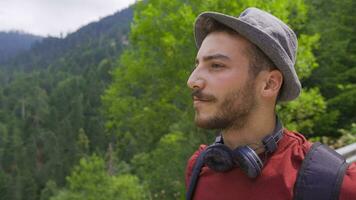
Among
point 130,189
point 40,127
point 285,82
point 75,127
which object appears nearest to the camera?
point 285,82

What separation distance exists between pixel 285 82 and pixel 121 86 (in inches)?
706

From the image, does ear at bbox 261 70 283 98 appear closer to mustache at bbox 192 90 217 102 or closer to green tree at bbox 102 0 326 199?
mustache at bbox 192 90 217 102

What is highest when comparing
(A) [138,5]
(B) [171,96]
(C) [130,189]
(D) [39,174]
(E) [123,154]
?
(A) [138,5]

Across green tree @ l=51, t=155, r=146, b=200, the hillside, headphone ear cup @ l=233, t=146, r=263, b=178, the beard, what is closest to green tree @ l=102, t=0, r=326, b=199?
the beard

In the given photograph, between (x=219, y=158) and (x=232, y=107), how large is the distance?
0.20 meters

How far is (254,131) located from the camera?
1.80 meters

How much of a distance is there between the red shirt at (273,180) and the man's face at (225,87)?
19 cm

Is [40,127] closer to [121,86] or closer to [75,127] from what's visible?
[75,127]

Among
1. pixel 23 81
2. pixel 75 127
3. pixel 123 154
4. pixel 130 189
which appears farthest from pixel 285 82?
pixel 23 81

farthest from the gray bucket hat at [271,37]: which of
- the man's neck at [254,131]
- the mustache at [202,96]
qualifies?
the mustache at [202,96]

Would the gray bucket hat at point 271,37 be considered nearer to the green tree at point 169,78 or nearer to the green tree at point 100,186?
the green tree at point 169,78

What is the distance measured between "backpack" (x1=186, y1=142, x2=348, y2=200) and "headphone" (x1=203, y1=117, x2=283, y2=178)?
0.46 ft

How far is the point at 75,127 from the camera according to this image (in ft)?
364

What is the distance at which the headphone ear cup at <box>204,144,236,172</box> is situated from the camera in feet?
5.68
